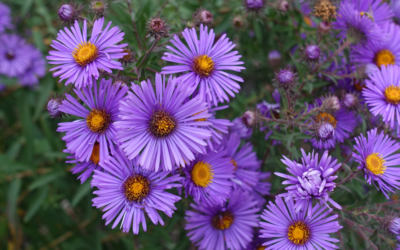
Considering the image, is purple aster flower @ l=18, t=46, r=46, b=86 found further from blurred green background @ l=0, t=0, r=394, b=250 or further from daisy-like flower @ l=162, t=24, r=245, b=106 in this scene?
daisy-like flower @ l=162, t=24, r=245, b=106

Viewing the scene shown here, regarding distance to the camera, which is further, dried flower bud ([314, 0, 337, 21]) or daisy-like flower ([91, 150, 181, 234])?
dried flower bud ([314, 0, 337, 21])

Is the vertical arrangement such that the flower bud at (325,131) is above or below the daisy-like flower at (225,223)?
above

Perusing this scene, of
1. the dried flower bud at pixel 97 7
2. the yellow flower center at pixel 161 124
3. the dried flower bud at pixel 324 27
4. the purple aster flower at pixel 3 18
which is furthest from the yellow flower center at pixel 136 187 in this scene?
the purple aster flower at pixel 3 18

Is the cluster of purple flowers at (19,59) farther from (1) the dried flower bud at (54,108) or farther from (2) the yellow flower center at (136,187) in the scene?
(2) the yellow flower center at (136,187)

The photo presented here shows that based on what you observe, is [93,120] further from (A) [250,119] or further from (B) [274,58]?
(B) [274,58]

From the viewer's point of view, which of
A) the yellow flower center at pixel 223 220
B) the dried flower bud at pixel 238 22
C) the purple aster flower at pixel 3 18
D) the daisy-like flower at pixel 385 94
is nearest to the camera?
the daisy-like flower at pixel 385 94

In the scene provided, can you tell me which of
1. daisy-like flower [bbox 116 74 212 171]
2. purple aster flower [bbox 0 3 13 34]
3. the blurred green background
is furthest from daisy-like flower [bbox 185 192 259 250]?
purple aster flower [bbox 0 3 13 34]
